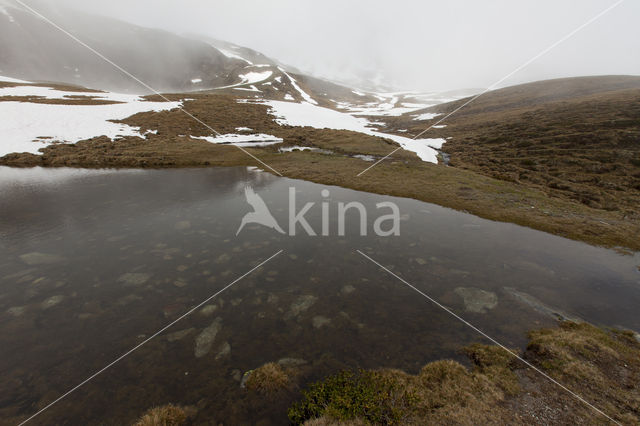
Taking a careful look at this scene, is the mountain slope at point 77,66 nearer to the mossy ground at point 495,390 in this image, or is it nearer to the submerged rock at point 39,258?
the submerged rock at point 39,258

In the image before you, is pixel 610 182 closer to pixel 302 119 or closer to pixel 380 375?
pixel 380 375

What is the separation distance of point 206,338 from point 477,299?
427 inches

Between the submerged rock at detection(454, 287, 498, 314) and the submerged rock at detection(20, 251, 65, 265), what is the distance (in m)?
19.0

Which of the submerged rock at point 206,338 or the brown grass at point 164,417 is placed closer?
the brown grass at point 164,417

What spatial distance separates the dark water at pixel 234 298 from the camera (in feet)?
22.0

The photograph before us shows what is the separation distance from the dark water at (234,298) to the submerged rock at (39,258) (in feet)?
0.28

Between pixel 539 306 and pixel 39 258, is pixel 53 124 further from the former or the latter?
pixel 539 306

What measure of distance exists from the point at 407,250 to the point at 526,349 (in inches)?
260

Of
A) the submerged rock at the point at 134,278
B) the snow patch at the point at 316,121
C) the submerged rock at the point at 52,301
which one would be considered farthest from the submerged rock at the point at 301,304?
the snow patch at the point at 316,121

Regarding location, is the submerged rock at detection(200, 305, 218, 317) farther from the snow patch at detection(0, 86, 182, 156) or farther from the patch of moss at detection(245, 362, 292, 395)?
the snow patch at detection(0, 86, 182, 156)

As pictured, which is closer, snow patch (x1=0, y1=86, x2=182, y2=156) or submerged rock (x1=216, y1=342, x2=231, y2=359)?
submerged rock (x1=216, y1=342, x2=231, y2=359)

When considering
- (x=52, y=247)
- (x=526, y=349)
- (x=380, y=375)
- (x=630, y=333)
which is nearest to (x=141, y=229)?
(x=52, y=247)

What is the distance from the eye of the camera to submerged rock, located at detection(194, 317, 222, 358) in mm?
7703

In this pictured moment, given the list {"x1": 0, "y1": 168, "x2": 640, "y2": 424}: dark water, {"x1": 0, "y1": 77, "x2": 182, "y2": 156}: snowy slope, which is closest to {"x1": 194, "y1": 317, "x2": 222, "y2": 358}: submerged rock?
{"x1": 0, "y1": 168, "x2": 640, "y2": 424}: dark water
